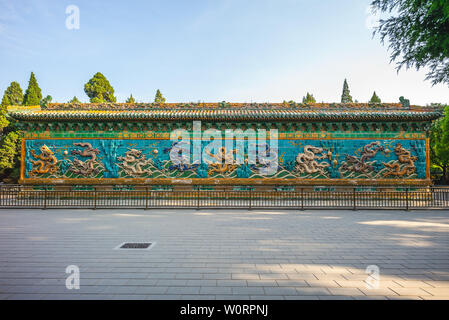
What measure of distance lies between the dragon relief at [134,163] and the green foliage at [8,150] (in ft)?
66.3

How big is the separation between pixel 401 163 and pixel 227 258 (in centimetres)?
1512

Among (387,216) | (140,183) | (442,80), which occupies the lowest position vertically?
(387,216)

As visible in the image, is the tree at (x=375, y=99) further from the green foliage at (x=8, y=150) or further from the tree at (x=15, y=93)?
the tree at (x=15, y=93)

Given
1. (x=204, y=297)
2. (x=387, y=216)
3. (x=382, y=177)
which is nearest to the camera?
(x=204, y=297)

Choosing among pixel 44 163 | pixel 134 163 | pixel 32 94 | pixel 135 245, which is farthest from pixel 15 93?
pixel 135 245

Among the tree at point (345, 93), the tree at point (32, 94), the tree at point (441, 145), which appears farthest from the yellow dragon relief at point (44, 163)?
the tree at point (345, 93)

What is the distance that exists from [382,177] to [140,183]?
15608 mm

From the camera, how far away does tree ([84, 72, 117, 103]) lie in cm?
3128

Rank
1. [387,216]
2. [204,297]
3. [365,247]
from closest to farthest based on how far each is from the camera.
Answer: [204,297] < [365,247] < [387,216]

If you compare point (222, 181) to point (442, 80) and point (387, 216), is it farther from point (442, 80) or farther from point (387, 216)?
point (442, 80)

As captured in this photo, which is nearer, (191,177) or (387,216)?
(387,216)

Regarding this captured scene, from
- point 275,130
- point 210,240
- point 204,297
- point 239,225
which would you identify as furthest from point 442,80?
point 204,297

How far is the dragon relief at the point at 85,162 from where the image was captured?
14438 mm

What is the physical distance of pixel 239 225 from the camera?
7160 mm
